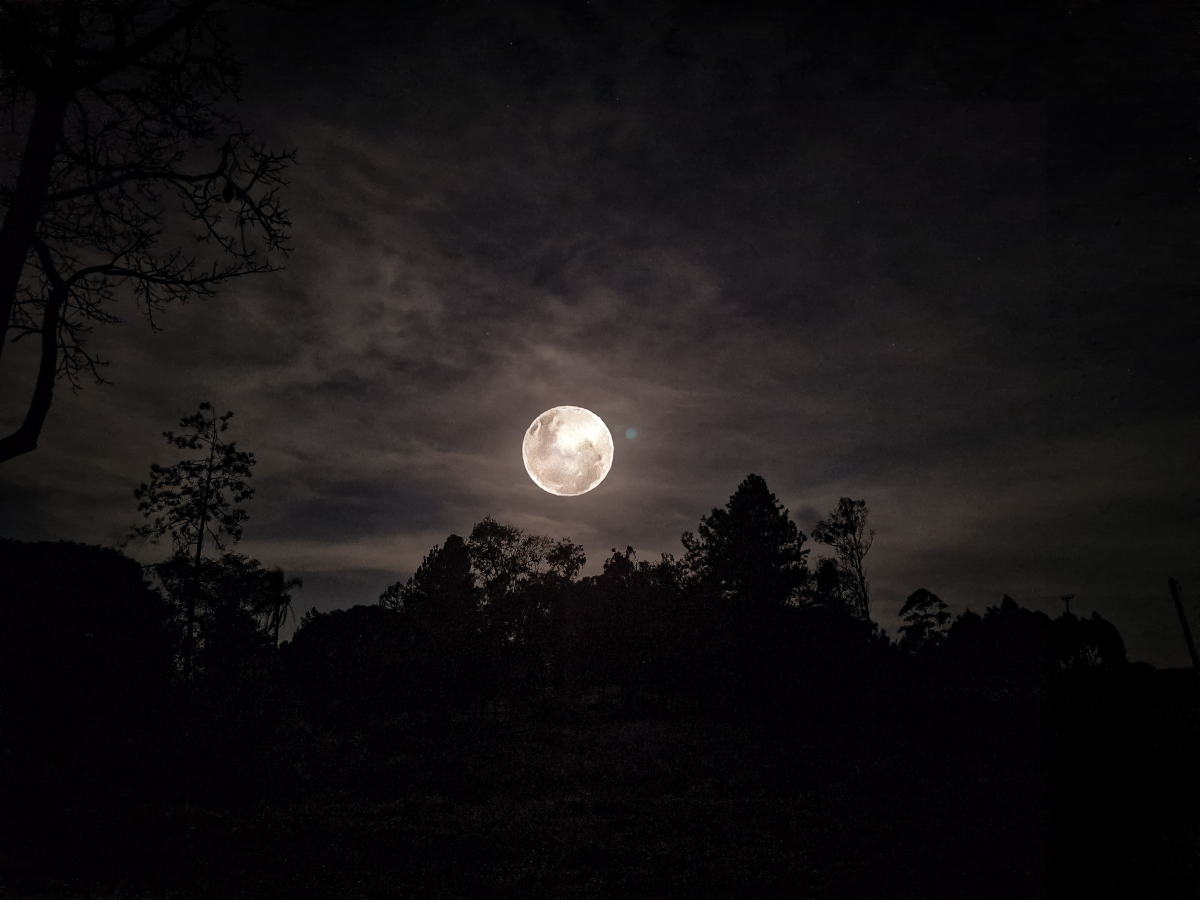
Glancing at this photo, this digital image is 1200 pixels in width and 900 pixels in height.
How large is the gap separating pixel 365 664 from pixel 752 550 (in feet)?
105

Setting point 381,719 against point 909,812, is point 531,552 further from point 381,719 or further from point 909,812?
point 909,812

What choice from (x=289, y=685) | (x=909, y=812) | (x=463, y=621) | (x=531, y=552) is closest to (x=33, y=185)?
(x=909, y=812)

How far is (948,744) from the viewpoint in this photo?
25391 mm

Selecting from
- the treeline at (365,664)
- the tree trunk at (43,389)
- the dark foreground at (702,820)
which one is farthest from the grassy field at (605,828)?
the tree trunk at (43,389)

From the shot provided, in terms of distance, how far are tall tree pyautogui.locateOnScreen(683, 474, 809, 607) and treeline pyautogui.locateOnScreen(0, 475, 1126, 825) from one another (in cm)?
237

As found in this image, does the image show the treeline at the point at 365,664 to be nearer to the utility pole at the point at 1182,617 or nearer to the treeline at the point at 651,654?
the treeline at the point at 651,654

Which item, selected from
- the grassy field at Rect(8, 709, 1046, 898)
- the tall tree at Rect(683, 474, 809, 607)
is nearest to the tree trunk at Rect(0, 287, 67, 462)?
the grassy field at Rect(8, 709, 1046, 898)

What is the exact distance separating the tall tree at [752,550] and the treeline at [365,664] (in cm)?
237

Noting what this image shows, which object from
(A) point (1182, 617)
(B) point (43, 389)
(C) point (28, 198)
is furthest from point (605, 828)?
(A) point (1182, 617)

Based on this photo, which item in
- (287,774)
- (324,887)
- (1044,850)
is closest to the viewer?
(324,887)

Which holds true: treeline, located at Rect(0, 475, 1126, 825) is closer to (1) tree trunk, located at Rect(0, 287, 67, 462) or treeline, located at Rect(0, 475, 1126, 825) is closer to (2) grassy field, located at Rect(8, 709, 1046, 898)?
(2) grassy field, located at Rect(8, 709, 1046, 898)

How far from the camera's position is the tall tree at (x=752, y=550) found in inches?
2053

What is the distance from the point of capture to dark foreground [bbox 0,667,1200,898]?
1225cm

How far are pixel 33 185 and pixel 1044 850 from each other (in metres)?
19.8
